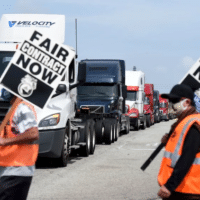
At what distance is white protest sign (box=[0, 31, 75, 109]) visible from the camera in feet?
16.2

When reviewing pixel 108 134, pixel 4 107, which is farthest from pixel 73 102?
pixel 108 134

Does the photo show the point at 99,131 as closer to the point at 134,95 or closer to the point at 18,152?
the point at 134,95

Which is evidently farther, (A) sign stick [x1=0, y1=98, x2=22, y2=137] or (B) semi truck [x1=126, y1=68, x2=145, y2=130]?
(B) semi truck [x1=126, y1=68, x2=145, y2=130]

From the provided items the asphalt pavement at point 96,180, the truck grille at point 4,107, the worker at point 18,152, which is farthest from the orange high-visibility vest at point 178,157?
the truck grille at point 4,107

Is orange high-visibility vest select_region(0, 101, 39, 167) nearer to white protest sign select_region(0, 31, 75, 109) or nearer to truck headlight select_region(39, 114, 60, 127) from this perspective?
white protest sign select_region(0, 31, 75, 109)

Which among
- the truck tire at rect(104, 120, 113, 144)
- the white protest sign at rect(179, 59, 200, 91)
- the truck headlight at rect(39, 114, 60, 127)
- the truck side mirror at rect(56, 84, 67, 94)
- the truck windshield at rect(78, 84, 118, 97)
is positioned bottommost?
the truck tire at rect(104, 120, 113, 144)

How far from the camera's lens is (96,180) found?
38.1ft

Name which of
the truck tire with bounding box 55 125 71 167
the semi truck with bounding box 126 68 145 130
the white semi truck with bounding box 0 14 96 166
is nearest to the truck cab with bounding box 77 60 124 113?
the white semi truck with bounding box 0 14 96 166

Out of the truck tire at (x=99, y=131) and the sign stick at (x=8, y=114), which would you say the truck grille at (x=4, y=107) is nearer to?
the sign stick at (x=8, y=114)

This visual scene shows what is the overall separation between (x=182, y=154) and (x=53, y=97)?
345 inches

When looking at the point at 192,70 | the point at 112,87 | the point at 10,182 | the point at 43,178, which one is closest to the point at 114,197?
the point at 43,178

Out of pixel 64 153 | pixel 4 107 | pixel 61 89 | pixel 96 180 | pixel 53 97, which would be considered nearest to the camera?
pixel 4 107

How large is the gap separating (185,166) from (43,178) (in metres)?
7.82

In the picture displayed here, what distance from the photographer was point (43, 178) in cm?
1184
